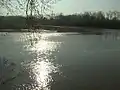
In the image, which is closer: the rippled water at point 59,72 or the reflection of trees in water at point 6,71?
the rippled water at point 59,72

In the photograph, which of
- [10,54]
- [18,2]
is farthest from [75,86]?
[10,54]

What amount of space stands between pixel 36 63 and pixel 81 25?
1226 inches

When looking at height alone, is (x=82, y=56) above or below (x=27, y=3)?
below

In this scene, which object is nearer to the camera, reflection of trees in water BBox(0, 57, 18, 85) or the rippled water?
the rippled water

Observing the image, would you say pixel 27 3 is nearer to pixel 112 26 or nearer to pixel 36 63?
pixel 36 63

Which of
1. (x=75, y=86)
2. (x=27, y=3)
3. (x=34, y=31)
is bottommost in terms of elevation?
(x=75, y=86)

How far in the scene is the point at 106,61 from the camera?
13.3m

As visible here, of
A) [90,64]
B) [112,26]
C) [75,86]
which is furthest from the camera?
[112,26]

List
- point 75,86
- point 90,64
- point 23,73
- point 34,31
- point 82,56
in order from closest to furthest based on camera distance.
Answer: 1. point 34,31
2. point 75,86
3. point 23,73
4. point 90,64
5. point 82,56

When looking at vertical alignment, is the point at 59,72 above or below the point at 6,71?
below

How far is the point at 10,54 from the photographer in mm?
14852

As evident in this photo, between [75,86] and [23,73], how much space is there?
2777 millimetres

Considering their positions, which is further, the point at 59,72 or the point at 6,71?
the point at 59,72

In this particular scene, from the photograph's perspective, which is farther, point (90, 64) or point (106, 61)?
point (106, 61)
